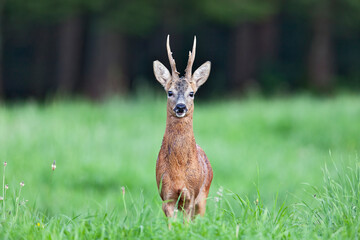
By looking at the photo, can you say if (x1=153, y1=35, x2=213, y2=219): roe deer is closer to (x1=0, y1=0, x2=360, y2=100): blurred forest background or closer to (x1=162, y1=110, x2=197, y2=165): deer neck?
(x1=162, y1=110, x2=197, y2=165): deer neck

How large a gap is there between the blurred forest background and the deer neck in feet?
48.7

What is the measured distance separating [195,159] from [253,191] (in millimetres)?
4482

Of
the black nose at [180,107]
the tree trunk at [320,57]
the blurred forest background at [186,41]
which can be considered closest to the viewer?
the black nose at [180,107]

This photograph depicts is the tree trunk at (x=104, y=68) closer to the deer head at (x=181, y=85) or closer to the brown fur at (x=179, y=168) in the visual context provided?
the deer head at (x=181, y=85)

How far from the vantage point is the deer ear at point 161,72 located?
3572 mm

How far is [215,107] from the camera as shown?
13945 mm

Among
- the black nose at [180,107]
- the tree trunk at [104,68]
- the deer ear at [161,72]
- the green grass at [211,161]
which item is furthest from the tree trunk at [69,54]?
the black nose at [180,107]

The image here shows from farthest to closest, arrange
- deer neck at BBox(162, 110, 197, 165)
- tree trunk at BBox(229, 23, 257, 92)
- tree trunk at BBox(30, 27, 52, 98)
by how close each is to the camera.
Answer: tree trunk at BBox(30, 27, 52, 98)
tree trunk at BBox(229, 23, 257, 92)
deer neck at BBox(162, 110, 197, 165)

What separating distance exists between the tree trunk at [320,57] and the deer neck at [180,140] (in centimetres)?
1763

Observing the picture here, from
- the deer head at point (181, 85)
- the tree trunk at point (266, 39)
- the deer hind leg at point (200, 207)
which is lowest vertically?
the deer hind leg at point (200, 207)

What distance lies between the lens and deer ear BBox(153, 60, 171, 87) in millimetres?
3572

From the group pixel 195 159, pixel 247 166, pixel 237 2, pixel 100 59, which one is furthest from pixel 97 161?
pixel 100 59

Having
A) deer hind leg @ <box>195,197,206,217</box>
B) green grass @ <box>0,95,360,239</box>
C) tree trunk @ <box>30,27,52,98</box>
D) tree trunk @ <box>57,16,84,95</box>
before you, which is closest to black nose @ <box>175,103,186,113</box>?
deer hind leg @ <box>195,197,206,217</box>

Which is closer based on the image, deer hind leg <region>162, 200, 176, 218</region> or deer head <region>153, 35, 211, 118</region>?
deer head <region>153, 35, 211, 118</region>
